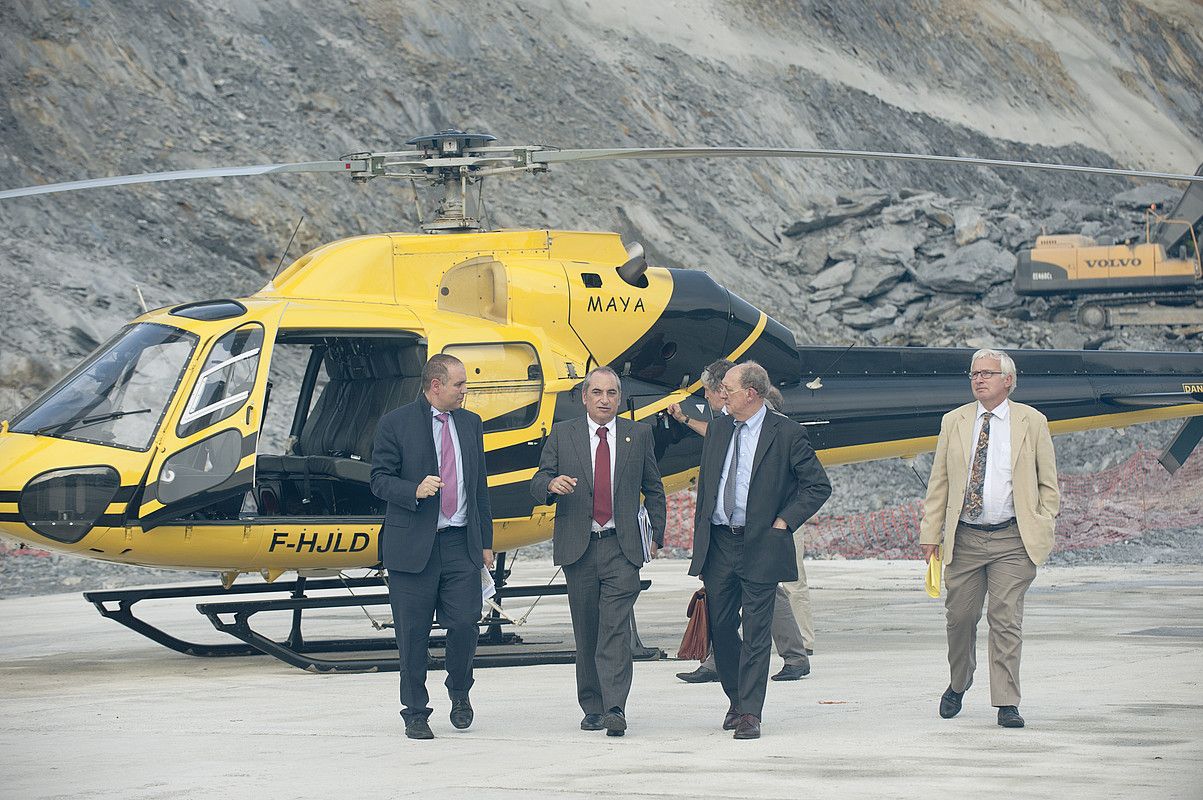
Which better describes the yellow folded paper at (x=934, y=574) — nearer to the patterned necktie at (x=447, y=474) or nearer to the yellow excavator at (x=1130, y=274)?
the patterned necktie at (x=447, y=474)

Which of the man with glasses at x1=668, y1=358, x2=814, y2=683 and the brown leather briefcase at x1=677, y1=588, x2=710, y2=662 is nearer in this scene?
the brown leather briefcase at x1=677, y1=588, x2=710, y2=662

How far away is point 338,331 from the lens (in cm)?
1074

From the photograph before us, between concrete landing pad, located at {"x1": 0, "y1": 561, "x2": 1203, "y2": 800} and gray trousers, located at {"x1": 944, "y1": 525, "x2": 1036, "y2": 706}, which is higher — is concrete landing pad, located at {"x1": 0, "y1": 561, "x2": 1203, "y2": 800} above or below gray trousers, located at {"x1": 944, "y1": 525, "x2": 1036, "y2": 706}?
below

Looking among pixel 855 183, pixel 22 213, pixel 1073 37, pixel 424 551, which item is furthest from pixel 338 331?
pixel 1073 37

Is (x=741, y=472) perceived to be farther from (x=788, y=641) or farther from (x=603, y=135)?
(x=603, y=135)

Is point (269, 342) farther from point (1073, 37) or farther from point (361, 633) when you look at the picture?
point (1073, 37)

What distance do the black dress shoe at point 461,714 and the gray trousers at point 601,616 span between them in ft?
1.92

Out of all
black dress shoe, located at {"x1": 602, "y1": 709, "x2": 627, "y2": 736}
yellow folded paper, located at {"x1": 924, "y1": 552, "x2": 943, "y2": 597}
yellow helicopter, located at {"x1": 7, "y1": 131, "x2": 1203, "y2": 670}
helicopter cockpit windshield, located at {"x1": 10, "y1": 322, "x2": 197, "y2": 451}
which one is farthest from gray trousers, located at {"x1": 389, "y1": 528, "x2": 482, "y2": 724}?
helicopter cockpit windshield, located at {"x1": 10, "y1": 322, "x2": 197, "y2": 451}

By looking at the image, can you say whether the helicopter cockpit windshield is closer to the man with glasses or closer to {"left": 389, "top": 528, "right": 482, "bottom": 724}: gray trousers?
{"left": 389, "top": 528, "right": 482, "bottom": 724}: gray trousers

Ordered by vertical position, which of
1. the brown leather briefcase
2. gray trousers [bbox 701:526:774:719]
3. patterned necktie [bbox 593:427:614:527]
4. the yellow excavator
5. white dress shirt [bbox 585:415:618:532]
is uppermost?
the yellow excavator

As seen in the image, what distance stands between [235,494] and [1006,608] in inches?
206

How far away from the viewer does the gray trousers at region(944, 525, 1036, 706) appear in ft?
25.1

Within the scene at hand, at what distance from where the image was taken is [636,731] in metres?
7.65

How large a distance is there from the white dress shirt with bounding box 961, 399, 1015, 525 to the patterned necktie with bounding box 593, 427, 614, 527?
6.07 ft
